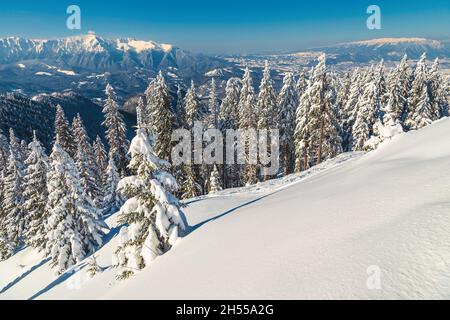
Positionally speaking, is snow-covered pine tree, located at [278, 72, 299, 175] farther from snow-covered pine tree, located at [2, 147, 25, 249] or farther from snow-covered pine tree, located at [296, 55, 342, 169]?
snow-covered pine tree, located at [2, 147, 25, 249]

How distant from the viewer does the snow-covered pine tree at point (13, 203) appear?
3575cm

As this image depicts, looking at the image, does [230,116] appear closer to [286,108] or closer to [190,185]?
[286,108]

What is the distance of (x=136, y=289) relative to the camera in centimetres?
905

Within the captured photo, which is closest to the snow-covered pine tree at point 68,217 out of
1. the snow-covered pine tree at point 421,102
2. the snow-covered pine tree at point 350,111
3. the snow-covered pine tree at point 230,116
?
the snow-covered pine tree at point 230,116

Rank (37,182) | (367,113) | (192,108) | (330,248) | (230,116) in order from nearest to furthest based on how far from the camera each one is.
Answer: (330,248), (37,182), (367,113), (192,108), (230,116)

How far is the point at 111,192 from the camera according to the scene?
3825cm

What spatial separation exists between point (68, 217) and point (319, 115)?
2751cm

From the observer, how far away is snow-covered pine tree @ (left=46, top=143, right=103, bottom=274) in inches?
875

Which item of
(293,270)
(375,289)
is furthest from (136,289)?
(375,289)

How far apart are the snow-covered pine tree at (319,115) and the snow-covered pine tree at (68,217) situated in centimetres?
2522

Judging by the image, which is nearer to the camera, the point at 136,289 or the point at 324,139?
the point at 136,289

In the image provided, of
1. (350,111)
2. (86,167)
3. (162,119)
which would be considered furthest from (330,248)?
(350,111)

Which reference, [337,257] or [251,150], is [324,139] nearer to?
[251,150]

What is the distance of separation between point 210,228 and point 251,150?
2887 cm
